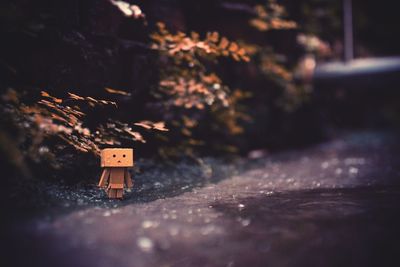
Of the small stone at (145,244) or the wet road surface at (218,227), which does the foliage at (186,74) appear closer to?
the wet road surface at (218,227)

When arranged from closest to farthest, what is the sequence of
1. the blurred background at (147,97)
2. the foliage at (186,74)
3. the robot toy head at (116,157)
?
the blurred background at (147,97) → the robot toy head at (116,157) → the foliage at (186,74)

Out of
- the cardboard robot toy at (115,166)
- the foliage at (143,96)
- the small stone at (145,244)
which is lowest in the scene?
Result: the small stone at (145,244)

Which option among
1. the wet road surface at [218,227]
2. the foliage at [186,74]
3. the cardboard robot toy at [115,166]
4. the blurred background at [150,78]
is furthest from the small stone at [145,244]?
the foliage at [186,74]

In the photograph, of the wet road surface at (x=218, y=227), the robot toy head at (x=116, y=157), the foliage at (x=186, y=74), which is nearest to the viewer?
the wet road surface at (x=218, y=227)

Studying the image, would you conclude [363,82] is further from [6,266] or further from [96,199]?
[6,266]

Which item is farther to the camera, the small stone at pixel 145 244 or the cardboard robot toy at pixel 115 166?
the cardboard robot toy at pixel 115 166

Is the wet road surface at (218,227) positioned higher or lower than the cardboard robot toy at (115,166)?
lower
